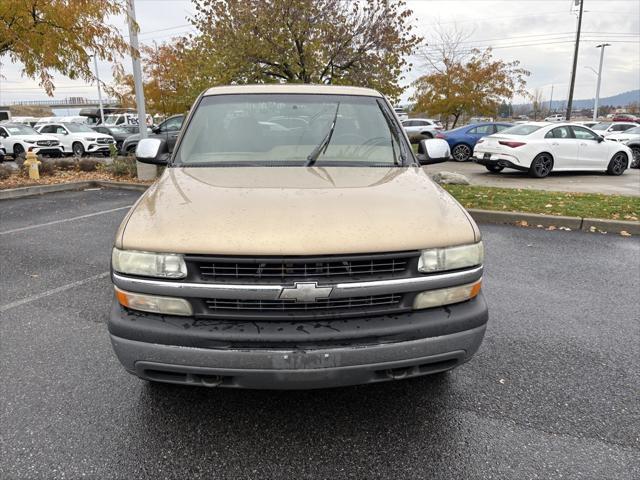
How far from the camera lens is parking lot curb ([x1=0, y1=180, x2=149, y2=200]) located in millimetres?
10281

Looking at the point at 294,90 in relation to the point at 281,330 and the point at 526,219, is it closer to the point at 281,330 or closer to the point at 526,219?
the point at 281,330

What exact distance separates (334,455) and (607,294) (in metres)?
3.50

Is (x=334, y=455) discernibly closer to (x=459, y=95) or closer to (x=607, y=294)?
(x=607, y=294)

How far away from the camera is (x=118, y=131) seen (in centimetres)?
2575

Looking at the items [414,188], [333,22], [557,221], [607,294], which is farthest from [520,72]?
[414,188]

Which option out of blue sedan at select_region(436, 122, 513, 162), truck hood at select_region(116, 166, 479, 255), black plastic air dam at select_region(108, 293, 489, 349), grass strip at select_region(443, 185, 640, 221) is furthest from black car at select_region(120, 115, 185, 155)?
black plastic air dam at select_region(108, 293, 489, 349)

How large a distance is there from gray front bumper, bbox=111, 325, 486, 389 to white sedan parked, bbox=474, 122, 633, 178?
11.7m

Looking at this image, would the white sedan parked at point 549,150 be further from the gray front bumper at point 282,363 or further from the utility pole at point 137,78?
the gray front bumper at point 282,363

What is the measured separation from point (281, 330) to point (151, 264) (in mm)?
677

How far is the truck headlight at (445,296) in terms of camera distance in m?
2.28

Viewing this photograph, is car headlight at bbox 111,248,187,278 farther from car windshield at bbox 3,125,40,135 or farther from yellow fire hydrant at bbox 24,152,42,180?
car windshield at bbox 3,125,40,135

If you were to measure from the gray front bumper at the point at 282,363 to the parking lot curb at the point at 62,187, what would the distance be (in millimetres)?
9361

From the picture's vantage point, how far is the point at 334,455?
2.32 metres

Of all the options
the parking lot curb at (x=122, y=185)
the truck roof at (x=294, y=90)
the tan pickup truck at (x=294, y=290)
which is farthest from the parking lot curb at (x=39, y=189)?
the tan pickup truck at (x=294, y=290)
